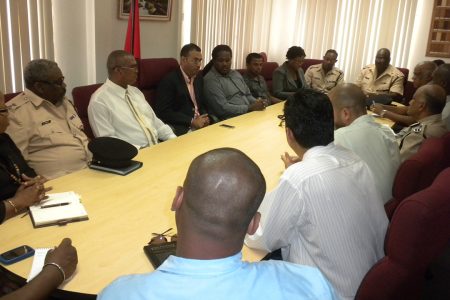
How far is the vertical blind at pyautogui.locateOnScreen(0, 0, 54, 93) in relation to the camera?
10.4ft

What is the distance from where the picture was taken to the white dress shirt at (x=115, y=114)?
2926 mm

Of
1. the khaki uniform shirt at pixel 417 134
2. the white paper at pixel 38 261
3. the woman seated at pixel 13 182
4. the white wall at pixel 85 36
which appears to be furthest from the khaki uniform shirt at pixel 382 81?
the white paper at pixel 38 261

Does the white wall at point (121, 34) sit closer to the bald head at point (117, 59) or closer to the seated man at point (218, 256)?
the bald head at point (117, 59)

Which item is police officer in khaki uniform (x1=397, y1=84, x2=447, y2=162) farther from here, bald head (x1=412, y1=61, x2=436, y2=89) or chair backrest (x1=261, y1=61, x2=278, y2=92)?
chair backrest (x1=261, y1=61, x2=278, y2=92)

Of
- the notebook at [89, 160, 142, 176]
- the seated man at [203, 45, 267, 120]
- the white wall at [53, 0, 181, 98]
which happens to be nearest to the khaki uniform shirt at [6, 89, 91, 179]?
the notebook at [89, 160, 142, 176]

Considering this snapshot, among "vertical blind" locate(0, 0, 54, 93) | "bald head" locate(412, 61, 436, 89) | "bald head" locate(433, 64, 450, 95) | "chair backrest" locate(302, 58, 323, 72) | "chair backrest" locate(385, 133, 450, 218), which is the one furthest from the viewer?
"chair backrest" locate(302, 58, 323, 72)

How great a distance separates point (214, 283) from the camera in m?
0.80

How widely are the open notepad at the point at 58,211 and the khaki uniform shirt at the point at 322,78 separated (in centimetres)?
469

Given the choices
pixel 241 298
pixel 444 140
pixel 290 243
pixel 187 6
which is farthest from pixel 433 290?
pixel 187 6

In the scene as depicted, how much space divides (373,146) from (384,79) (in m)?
3.78

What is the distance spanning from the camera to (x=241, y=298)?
790 millimetres

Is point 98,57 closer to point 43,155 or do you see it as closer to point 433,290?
point 43,155

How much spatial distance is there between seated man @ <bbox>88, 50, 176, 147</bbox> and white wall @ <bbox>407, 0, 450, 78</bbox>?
4636 millimetres

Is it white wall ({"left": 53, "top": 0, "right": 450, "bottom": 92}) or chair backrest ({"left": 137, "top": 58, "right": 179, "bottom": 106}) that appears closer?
white wall ({"left": 53, "top": 0, "right": 450, "bottom": 92})
